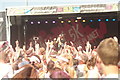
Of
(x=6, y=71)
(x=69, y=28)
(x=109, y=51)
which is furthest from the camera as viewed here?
(x=6, y=71)

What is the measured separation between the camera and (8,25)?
10.1 feet

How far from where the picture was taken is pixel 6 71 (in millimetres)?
3219

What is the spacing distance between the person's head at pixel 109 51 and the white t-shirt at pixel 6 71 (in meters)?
1.31

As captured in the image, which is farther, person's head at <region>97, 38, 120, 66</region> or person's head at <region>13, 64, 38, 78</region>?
person's head at <region>13, 64, 38, 78</region>

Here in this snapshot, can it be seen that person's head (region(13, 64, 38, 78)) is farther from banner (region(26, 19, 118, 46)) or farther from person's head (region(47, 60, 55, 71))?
banner (region(26, 19, 118, 46))

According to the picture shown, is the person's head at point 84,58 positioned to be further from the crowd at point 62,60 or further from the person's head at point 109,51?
the person's head at point 109,51

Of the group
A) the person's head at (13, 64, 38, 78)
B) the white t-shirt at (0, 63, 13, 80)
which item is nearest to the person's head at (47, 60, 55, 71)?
the person's head at (13, 64, 38, 78)

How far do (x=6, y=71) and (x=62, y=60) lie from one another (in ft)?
2.79

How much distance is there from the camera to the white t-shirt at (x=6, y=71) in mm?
3183

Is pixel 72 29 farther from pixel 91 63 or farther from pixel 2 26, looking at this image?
pixel 2 26

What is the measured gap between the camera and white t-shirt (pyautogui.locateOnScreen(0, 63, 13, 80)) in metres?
3.18

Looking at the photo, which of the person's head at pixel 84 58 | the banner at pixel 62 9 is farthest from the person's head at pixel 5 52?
the person's head at pixel 84 58

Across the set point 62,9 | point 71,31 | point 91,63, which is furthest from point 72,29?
point 91,63

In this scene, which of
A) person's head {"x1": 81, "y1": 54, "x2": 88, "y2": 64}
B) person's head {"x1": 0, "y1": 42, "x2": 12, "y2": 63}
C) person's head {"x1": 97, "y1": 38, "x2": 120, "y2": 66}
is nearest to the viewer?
person's head {"x1": 97, "y1": 38, "x2": 120, "y2": 66}
